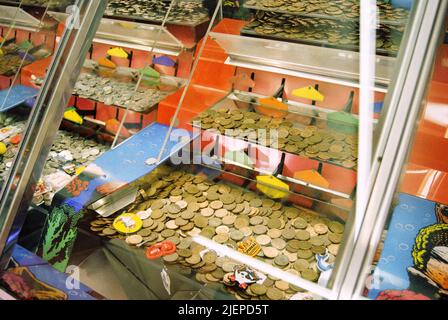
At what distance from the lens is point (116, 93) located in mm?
3344

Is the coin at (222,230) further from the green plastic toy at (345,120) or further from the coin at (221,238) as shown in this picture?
the green plastic toy at (345,120)

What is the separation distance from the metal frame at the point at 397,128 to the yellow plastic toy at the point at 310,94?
1.17 m

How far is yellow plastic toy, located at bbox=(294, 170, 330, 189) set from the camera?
2265 mm

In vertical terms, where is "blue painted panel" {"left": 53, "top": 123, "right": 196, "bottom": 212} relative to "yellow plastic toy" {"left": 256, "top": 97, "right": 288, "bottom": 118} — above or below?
below

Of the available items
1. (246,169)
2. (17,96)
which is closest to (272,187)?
(246,169)

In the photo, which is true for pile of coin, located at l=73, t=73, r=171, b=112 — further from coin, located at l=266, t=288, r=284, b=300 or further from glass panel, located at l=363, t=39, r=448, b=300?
glass panel, located at l=363, t=39, r=448, b=300

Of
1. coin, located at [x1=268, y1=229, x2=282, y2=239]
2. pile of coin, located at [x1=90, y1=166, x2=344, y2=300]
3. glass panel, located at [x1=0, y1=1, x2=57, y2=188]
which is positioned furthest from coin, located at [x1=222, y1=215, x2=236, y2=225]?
glass panel, located at [x1=0, y1=1, x2=57, y2=188]

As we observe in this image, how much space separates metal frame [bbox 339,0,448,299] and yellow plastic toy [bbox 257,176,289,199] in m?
0.87

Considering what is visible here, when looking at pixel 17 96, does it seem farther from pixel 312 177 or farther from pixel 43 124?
pixel 312 177

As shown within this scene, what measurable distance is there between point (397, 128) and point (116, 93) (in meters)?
2.45

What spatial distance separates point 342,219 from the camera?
6.81 feet
